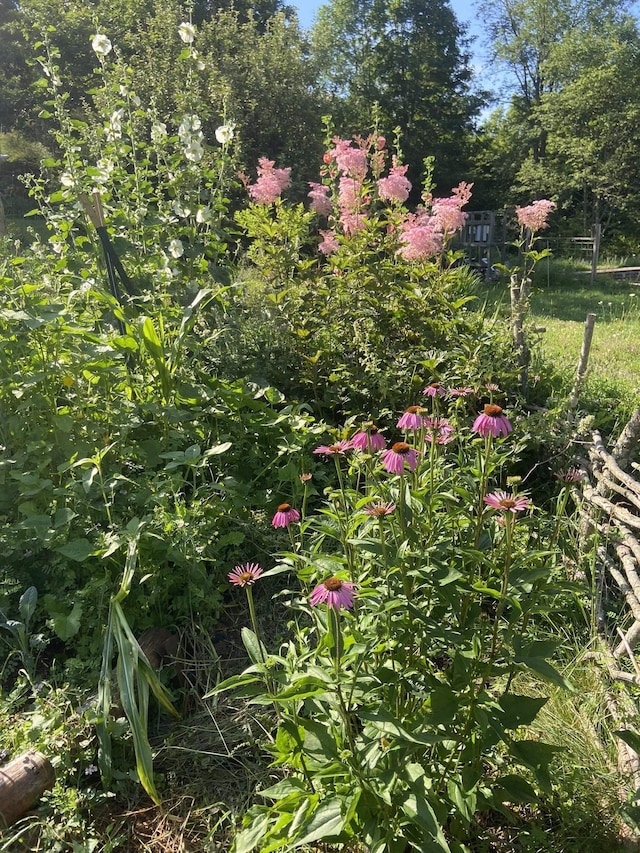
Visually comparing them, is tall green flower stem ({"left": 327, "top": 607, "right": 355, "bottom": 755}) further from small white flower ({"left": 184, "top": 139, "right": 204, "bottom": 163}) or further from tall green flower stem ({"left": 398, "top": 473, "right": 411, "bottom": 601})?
small white flower ({"left": 184, "top": 139, "right": 204, "bottom": 163})

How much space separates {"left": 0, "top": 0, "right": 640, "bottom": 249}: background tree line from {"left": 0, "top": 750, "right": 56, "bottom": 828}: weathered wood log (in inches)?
292

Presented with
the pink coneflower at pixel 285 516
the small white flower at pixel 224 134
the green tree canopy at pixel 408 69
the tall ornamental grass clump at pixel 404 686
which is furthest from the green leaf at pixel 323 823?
the green tree canopy at pixel 408 69

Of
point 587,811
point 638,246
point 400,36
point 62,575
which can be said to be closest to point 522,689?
point 587,811

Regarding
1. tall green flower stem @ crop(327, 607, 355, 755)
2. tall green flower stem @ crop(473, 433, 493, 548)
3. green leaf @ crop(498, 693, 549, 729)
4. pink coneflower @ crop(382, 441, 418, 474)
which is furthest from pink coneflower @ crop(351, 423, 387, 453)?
green leaf @ crop(498, 693, 549, 729)

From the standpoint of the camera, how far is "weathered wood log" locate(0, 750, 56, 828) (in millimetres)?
1341

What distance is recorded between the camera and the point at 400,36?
17.7m

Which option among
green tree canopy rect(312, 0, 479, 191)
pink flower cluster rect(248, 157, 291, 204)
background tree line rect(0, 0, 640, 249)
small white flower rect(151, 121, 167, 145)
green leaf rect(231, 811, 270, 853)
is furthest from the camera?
green tree canopy rect(312, 0, 479, 191)

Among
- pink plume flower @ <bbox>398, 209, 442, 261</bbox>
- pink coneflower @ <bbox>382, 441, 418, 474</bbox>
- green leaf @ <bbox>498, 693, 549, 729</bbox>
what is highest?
pink plume flower @ <bbox>398, 209, 442, 261</bbox>

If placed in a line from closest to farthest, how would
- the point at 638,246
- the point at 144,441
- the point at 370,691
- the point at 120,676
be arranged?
the point at 370,691, the point at 120,676, the point at 144,441, the point at 638,246

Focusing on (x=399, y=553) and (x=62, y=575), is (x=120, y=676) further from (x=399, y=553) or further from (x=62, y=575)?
(x=399, y=553)

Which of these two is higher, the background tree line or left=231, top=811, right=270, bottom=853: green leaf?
the background tree line

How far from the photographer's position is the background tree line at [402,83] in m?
10.6

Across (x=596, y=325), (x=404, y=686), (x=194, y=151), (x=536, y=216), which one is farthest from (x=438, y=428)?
(x=596, y=325)

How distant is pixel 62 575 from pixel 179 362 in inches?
31.9
